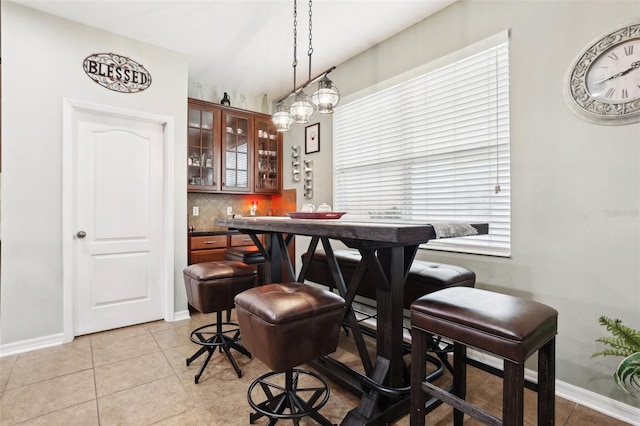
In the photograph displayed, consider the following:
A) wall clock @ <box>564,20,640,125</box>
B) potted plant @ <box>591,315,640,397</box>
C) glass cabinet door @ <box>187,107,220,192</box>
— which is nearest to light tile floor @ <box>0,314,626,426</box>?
potted plant @ <box>591,315,640,397</box>

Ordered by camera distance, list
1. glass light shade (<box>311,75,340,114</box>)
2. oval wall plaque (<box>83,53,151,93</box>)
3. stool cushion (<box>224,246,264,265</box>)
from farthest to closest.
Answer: stool cushion (<box>224,246,264,265</box>) → oval wall plaque (<box>83,53,151,93</box>) → glass light shade (<box>311,75,340,114</box>)

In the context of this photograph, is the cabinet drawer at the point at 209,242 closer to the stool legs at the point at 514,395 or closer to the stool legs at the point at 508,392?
the stool legs at the point at 508,392

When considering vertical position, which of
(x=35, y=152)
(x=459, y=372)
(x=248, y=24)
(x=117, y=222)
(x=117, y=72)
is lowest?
(x=459, y=372)

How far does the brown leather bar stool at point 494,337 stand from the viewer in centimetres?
105

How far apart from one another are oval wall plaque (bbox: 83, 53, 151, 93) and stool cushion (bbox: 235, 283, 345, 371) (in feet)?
8.76

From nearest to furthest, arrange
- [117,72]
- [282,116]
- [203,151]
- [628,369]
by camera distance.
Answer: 1. [628,369]
2. [282,116]
3. [117,72]
4. [203,151]

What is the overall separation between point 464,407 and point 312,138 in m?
3.41

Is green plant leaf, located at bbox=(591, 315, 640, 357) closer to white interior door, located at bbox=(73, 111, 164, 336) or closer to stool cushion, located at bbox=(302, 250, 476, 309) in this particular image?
stool cushion, located at bbox=(302, 250, 476, 309)

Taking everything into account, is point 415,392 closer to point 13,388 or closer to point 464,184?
point 464,184

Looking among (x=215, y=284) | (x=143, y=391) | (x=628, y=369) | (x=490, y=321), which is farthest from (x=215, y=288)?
(x=628, y=369)

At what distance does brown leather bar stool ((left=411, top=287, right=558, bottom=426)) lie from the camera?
105cm

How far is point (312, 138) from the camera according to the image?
13.3 feet

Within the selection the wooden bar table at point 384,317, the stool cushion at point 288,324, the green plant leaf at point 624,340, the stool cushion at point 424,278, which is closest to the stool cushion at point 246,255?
the stool cushion at point 424,278

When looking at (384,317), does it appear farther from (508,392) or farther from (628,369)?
(628,369)
